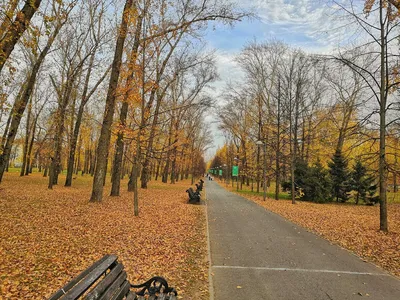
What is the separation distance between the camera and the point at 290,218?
488 inches

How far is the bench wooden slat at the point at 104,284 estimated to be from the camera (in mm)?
2500

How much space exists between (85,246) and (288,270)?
452 cm

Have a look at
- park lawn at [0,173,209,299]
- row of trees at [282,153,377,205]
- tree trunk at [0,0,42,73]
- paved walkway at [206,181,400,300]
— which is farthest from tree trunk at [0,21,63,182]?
row of trees at [282,153,377,205]

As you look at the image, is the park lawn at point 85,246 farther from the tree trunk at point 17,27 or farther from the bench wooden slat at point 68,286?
the tree trunk at point 17,27

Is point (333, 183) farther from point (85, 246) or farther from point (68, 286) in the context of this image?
point (68, 286)

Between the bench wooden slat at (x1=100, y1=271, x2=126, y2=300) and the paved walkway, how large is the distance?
1.75 meters

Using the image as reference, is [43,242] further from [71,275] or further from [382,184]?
[382,184]

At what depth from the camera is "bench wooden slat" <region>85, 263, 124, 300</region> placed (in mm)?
2500

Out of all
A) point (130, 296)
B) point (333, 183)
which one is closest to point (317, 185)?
point (333, 183)

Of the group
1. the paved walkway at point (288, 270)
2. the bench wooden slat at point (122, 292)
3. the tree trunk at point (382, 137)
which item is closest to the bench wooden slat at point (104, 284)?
the bench wooden slat at point (122, 292)

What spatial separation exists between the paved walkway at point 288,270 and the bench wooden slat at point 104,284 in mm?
1860

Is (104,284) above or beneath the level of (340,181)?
beneath

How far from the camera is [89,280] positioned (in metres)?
2.51

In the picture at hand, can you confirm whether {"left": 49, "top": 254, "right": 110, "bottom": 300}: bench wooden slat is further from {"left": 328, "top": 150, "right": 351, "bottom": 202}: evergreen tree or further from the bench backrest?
{"left": 328, "top": 150, "right": 351, "bottom": 202}: evergreen tree
